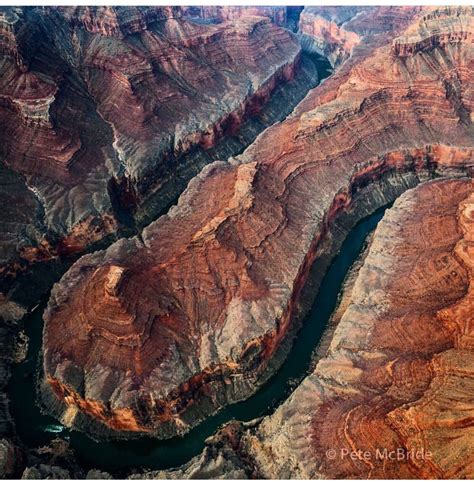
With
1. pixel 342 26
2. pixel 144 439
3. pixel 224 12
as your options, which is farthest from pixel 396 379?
pixel 224 12

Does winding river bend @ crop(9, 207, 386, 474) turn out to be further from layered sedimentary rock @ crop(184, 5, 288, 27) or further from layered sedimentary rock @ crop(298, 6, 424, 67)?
layered sedimentary rock @ crop(184, 5, 288, 27)

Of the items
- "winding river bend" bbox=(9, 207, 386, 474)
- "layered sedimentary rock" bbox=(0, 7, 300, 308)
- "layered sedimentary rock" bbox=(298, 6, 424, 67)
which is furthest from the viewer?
"layered sedimentary rock" bbox=(298, 6, 424, 67)

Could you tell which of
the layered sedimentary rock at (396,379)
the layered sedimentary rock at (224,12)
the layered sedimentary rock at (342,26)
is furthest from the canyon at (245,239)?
the layered sedimentary rock at (224,12)

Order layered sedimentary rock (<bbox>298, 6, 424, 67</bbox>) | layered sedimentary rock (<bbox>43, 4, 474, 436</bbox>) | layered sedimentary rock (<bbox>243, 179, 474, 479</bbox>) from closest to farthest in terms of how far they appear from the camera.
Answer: layered sedimentary rock (<bbox>243, 179, 474, 479</bbox>)
layered sedimentary rock (<bbox>43, 4, 474, 436</bbox>)
layered sedimentary rock (<bbox>298, 6, 424, 67</bbox>)

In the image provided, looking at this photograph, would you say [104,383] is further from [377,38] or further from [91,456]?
[377,38]

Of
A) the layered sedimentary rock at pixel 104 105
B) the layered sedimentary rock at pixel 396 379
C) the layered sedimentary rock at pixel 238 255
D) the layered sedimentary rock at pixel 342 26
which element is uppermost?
the layered sedimentary rock at pixel 104 105

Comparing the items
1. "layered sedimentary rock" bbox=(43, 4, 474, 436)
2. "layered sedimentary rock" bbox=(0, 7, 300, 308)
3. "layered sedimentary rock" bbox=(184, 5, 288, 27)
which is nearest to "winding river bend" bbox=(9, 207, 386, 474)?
"layered sedimentary rock" bbox=(43, 4, 474, 436)

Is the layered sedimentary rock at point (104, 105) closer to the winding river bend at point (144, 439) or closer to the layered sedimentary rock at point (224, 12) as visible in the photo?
the winding river bend at point (144, 439)
